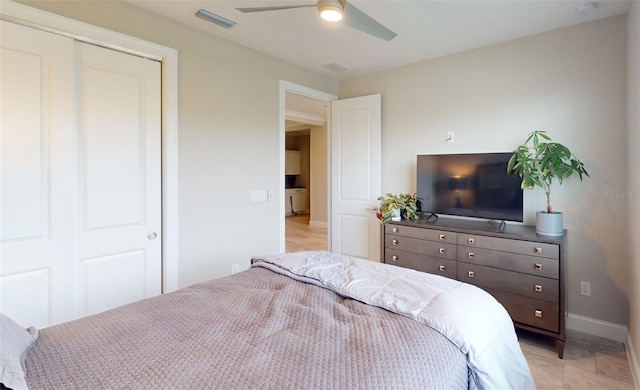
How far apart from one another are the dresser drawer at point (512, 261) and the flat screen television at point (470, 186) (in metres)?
0.42

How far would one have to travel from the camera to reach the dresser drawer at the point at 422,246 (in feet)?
9.42

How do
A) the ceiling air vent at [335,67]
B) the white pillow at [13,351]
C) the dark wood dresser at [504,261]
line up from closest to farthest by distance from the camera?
the white pillow at [13,351]
the dark wood dresser at [504,261]
the ceiling air vent at [335,67]

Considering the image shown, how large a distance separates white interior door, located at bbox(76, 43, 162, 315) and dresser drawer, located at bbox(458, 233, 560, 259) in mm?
2554

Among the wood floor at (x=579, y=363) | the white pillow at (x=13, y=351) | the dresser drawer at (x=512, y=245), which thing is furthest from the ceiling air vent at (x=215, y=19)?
the wood floor at (x=579, y=363)

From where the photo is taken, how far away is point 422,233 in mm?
3033

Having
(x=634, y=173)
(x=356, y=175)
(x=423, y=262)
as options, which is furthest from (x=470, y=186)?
(x=356, y=175)

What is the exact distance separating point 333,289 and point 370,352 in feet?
1.96

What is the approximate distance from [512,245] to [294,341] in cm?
211

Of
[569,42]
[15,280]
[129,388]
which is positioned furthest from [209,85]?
[569,42]

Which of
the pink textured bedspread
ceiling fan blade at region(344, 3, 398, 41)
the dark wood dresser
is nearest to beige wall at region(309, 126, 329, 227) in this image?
the dark wood dresser

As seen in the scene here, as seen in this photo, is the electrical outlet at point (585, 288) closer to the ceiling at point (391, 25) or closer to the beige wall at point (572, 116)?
the beige wall at point (572, 116)

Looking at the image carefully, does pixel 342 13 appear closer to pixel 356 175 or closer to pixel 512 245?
pixel 512 245

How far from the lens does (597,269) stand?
267 cm

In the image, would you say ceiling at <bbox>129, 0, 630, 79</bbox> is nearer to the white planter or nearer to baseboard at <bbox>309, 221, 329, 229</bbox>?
the white planter
